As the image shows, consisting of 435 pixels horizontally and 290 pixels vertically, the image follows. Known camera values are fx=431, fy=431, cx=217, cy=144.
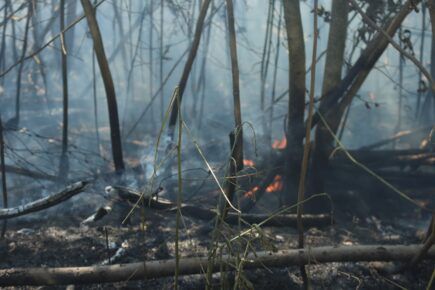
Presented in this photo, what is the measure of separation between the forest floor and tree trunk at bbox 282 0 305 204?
643 mm

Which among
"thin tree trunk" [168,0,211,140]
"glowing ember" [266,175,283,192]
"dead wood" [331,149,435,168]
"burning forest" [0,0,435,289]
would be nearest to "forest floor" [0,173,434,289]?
"burning forest" [0,0,435,289]

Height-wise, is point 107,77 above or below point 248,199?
above

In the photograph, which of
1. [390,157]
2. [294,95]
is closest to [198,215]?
[294,95]

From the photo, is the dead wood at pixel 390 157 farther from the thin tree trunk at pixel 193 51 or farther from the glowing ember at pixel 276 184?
the thin tree trunk at pixel 193 51

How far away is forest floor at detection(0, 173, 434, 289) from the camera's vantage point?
2.74 m

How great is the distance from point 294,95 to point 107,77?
1.68 metres

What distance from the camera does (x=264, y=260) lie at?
2488mm

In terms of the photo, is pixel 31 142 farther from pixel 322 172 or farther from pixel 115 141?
pixel 322 172

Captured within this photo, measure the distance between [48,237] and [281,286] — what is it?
6.20 feet

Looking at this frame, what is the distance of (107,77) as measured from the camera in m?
3.76

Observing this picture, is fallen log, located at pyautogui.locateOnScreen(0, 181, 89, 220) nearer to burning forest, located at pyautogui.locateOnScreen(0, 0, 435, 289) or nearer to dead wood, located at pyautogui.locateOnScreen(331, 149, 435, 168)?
burning forest, located at pyautogui.locateOnScreen(0, 0, 435, 289)

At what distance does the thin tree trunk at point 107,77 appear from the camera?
359 centimetres

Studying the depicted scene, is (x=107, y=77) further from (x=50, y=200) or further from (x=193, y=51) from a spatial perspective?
(x=50, y=200)

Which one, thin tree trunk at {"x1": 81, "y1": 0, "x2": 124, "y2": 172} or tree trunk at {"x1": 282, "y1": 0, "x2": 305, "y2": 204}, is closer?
thin tree trunk at {"x1": 81, "y1": 0, "x2": 124, "y2": 172}
